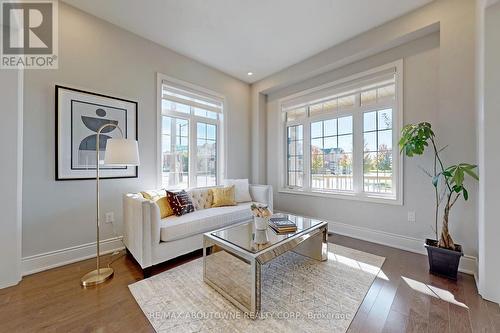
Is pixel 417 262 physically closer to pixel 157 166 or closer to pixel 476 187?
pixel 476 187

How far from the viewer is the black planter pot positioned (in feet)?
6.62

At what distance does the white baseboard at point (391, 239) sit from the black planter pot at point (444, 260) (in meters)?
0.26

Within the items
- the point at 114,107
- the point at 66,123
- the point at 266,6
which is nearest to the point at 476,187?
the point at 266,6

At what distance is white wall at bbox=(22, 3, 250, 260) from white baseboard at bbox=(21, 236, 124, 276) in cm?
5

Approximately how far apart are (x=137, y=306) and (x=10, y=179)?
170cm

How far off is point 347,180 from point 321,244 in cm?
146

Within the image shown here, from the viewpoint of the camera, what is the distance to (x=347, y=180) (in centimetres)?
346

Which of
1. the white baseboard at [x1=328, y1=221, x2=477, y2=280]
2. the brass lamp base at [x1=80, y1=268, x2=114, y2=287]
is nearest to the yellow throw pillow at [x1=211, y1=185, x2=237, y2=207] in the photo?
the brass lamp base at [x1=80, y1=268, x2=114, y2=287]

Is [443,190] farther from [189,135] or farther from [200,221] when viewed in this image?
[189,135]

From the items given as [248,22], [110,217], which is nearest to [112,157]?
[110,217]

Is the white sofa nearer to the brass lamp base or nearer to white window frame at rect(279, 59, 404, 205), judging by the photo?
the brass lamp base

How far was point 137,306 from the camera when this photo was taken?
5.45 feet

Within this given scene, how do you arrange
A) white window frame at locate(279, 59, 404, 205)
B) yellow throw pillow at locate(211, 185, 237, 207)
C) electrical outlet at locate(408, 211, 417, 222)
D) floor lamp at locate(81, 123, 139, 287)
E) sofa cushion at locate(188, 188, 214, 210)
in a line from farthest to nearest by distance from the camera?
yellow throw pillow at locate(211, 185, 237, 207), sofa cushion at locate(188, 188, 214, 210), white window frame at locate(279, 59, 404, 205), electrical outlet at locate(408, 211, 417, 222), floor lamp at locate(81, 123, 139, 287)

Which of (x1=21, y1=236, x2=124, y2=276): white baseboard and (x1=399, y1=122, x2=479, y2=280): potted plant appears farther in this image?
(x1=21, y1=236, x2=124, y2=276): white baseboard
